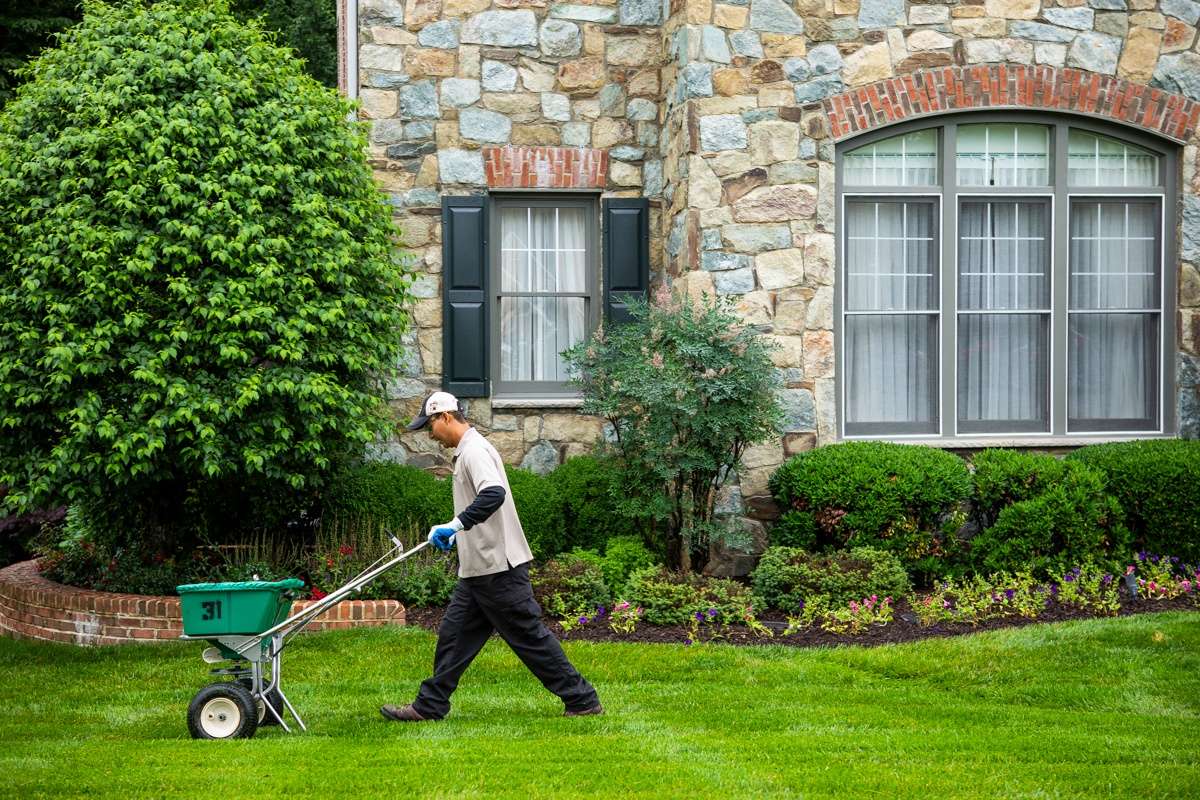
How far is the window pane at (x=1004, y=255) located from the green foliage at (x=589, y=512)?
10.7 feet

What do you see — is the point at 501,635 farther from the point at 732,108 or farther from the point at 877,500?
the point at 732,108

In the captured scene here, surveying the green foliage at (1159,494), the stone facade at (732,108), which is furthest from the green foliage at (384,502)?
the green foliage at (1159,494)

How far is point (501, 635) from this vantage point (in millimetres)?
6797

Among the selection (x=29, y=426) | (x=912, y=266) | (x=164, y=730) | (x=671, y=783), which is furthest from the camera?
(x=912, y=266)

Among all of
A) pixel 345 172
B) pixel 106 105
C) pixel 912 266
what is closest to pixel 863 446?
pixel 912 266

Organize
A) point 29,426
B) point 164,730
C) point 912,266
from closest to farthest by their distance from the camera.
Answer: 1. point 164,730
2. point 29,426
3. point 912,266

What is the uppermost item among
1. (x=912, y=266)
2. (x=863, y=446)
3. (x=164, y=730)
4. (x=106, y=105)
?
(x=106, y=105)

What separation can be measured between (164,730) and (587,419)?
524 cm

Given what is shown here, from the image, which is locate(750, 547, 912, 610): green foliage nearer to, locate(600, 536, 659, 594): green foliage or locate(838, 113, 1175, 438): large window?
locate(600, 536, 659, 594): green foliage

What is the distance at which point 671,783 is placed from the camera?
18.6 ft

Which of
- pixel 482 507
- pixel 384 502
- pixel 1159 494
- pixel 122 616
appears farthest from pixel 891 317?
pixel 122 616

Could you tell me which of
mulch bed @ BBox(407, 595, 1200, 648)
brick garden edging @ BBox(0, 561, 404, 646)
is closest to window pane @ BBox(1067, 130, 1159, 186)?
mulch bed @ BBox(407, 595, 1200, 648)

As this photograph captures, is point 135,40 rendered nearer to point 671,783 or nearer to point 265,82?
point 265,82

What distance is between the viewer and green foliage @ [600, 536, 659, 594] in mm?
9758
